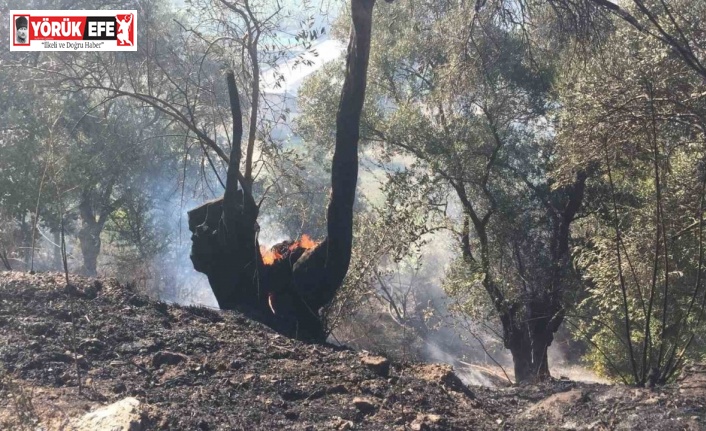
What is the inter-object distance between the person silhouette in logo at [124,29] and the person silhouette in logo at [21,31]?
2167mm

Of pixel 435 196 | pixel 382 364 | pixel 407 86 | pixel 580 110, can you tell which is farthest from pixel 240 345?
pixel 407 86

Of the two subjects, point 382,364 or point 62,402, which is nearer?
point 62,402

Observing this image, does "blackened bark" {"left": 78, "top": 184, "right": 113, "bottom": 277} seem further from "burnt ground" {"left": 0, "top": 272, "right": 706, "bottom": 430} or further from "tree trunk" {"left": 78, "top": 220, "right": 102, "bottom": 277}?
"burnt ground" {"left": 0, "top": 272, "right": 706, "bottom": 430}

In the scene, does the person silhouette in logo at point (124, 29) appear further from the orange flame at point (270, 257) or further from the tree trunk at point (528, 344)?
the tree trunk at point (528, 344)

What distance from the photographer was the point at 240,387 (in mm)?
4719

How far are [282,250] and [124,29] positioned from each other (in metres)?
6.72

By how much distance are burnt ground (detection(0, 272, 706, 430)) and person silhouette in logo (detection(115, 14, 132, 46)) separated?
6.72 meters

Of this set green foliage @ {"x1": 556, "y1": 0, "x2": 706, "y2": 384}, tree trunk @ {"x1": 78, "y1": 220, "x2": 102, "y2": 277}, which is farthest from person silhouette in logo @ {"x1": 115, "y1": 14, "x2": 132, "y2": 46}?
tree trunk @ {"x1": 78, "y1": 220, "x2": 102, "y2": 277}

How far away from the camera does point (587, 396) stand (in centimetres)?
480

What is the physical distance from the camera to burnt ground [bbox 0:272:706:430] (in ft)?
13.9

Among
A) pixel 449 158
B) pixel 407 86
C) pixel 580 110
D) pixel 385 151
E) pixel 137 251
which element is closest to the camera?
pixel 580 110

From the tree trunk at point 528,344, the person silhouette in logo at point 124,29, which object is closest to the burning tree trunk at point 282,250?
the person silhouette in logo at point 124,29

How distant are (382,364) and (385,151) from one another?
26.2 feet

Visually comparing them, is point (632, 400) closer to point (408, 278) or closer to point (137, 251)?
point (137, 251)
